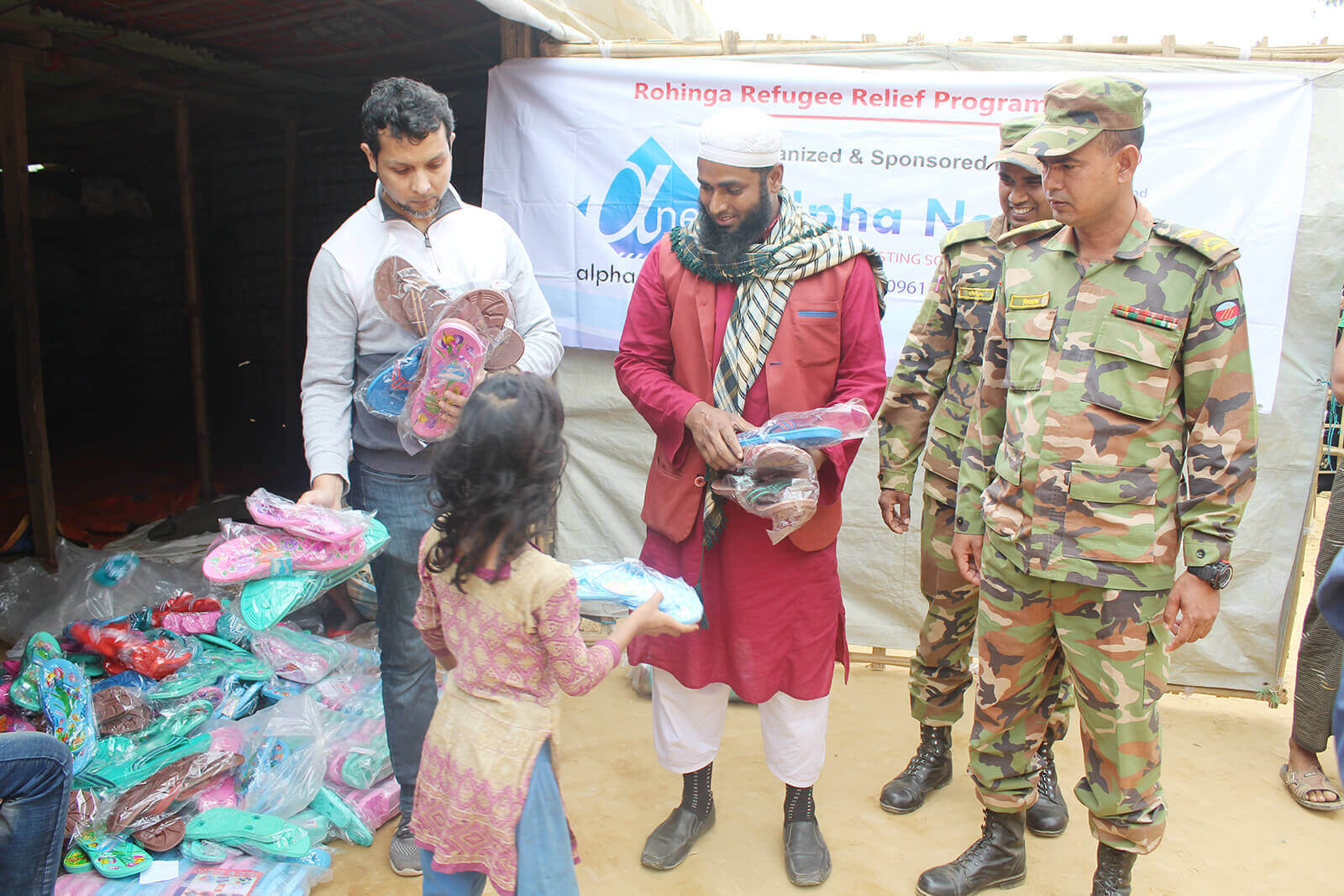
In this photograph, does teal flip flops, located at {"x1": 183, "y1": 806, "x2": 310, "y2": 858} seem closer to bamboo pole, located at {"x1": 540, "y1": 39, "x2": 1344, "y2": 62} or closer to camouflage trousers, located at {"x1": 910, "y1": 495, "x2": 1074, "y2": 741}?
camouflage trousers, located at {"x1": 910, "y1": 495, "x2": 1074, "y2": 741}

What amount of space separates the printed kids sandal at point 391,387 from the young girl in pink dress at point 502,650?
2.08 feet

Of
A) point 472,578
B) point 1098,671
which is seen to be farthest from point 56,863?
point 1098,671

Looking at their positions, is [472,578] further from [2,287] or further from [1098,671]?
[2,287]

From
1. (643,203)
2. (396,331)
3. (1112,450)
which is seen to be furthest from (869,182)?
(396,331)

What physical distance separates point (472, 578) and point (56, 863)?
3.59 feet

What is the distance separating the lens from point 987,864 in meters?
2.67

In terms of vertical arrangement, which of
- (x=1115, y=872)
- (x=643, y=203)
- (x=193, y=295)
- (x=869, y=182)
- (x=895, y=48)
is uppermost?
(x=895, y=48)

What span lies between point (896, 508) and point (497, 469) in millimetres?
1680

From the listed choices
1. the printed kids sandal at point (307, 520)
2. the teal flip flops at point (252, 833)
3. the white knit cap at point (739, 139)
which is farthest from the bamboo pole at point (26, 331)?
the white knit cap at point (739, 139)

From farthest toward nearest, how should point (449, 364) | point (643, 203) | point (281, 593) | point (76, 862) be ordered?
point (643, 203), point (76, 862), point (449, 364), point (281, 593)

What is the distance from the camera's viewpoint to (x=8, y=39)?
450 cm

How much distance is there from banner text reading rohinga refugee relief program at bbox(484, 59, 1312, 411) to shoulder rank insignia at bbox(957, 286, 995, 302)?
3.80 ft

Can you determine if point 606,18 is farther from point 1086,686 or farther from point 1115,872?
point 1115,872

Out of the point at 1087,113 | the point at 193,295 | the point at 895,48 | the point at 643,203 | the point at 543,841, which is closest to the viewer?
the point at 543,841
